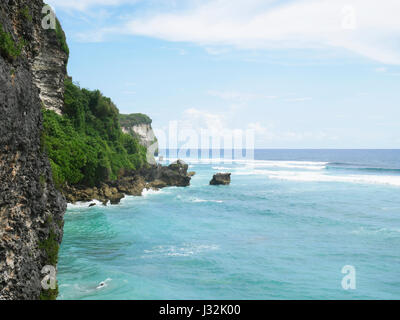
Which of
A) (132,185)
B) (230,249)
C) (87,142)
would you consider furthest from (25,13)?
(132,185)

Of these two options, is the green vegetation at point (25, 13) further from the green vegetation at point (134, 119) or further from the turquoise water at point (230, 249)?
the green vegetation at point (134, 119)

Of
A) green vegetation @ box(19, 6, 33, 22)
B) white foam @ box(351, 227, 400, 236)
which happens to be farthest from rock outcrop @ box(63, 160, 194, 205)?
Result: green vegetation @ box(19, 6, 33, 22)

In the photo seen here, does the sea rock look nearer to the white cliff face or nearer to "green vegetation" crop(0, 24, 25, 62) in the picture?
"green vegetation" crop(0, 24, 25, 62)

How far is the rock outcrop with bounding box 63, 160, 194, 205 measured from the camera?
110 ft

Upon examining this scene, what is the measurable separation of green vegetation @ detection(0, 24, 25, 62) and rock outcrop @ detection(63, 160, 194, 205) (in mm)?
24565

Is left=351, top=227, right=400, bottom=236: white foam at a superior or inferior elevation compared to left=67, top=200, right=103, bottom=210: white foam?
inferior

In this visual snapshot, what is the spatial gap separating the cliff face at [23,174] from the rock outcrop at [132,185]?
74.9ft

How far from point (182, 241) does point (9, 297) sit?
49.6ft

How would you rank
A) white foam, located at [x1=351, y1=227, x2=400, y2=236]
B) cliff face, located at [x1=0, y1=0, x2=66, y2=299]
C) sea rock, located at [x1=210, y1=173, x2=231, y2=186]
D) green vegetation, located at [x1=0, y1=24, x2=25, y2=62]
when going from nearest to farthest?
cliff face, located at [x1=0, y1=0, x2=66, y2=299], green vegetation, located at [x1=0, y1=24, x2=25, y2=62], white foam, located at [x1=351, y1=227, x2=400, y2=236], sea rock, located at [x1=210, y1=173, x2=231, y2=186]

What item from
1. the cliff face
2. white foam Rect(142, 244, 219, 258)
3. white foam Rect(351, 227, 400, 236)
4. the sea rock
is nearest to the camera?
the cliff face

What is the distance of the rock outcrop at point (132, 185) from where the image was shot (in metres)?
33.5

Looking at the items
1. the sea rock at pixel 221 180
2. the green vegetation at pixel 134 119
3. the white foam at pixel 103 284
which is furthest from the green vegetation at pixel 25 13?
the green vegetation at pixel 134 119

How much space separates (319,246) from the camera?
867 inches

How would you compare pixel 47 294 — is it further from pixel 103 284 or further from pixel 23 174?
pixel 103 284
